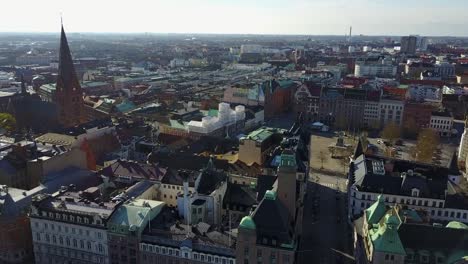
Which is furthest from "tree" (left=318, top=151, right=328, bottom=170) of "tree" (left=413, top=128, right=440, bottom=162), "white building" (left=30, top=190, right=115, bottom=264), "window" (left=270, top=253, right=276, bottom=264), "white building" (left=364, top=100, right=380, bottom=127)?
"white building" (left=30, top=190, right=115, bottom=264)

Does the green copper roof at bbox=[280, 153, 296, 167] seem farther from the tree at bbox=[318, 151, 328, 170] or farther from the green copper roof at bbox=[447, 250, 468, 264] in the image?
the tree at bbox=[318, 151, 328, 170]

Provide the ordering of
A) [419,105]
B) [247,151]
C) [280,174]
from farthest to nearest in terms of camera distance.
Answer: [419,105], [247,151], [280,174]

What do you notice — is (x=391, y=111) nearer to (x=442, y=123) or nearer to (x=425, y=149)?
(x=442, y=123)

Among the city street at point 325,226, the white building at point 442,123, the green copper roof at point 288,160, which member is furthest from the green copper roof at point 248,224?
the white building at point 442,123

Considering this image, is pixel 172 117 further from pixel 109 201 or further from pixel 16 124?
pixel 109 201

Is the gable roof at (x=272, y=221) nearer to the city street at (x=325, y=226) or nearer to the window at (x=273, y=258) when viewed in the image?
the window at (x=273, y=258)

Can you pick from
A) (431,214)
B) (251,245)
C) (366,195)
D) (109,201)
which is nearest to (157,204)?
(109,201)
